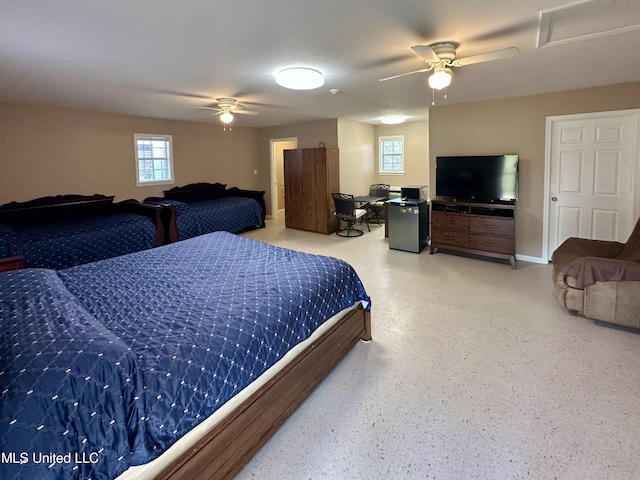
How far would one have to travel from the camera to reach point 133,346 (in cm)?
158

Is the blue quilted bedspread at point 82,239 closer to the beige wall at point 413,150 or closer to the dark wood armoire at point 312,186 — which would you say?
the dark wood armoire at point 312,186

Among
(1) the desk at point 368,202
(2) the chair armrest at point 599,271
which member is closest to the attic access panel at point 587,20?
(2) the chair armrest at point 599,271

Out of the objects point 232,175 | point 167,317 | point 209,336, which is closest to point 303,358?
point 209,336

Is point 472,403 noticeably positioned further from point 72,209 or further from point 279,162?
point 279,162

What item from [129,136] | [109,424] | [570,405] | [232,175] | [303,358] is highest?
[129,136]

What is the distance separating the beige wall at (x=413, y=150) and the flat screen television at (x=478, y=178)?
3.56m

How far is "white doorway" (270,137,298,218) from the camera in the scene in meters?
8.51

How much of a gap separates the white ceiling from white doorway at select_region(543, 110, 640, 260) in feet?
1.68

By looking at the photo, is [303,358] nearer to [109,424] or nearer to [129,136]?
[109,424]

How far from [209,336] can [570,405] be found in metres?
2.19

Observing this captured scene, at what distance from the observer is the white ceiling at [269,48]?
2.07m

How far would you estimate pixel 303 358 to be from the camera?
217 cm

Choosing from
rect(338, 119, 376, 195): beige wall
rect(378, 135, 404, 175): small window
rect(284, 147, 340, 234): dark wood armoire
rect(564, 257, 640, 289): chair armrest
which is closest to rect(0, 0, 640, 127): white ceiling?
rect(564, 257, 640, 289): chair armrest

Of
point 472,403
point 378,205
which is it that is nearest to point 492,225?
point 472,403
